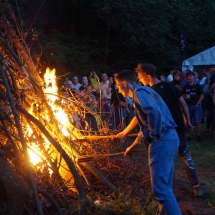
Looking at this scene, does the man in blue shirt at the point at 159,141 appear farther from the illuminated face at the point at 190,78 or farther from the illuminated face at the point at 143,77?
the illuminated face at the point at 190,78

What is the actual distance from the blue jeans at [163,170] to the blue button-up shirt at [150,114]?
9 centimetres

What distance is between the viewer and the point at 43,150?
18.7 ft

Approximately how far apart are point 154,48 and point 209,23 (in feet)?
23.9

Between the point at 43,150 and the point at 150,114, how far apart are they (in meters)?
1.65

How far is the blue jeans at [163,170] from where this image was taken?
475 centimetres

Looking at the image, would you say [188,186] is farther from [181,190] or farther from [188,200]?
[188,200]

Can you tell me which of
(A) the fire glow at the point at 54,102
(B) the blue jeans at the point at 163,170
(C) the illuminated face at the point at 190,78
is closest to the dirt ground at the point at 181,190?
(A) the fire glow at the point at 54,102

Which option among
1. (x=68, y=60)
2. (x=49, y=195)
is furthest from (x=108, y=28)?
(x=49, y=195)

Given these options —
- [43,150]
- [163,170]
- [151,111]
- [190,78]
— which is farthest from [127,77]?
[190,78]

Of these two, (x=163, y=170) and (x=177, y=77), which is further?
(x=177, y=77)

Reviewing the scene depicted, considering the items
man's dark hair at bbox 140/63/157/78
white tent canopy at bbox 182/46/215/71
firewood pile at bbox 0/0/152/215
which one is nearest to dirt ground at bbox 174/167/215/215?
firewood pile at bbox 0/0/152/215

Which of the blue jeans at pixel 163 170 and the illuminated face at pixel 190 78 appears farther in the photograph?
the illuminated face at pixel 190 78

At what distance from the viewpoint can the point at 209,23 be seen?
32.4m

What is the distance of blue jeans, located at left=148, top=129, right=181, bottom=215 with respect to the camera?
4.75 meters
